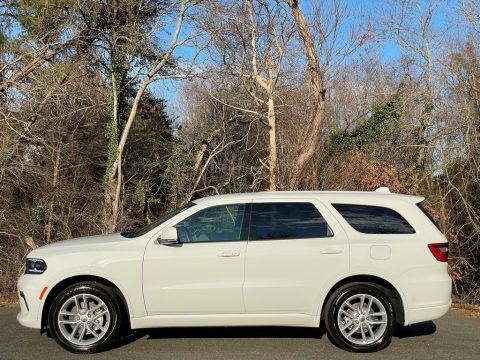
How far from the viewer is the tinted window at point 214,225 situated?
19.0 feet

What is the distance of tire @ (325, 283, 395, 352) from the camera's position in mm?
5676

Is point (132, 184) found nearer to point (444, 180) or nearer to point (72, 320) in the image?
point (444, 180)

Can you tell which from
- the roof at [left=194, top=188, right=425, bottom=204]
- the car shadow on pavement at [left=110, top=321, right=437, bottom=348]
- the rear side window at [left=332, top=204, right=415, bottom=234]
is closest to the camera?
the rear side window at [left=332, top=204, right=415, bottom=234]

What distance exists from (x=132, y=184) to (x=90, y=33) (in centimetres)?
434

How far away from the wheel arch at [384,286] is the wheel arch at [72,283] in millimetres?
2168

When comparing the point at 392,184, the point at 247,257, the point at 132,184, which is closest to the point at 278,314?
the point at 247,257

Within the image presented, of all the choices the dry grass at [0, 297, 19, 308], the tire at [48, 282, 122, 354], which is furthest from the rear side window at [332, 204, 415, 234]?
the dry grass at [0, 297, 19, 308]

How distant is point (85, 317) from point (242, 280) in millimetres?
1729

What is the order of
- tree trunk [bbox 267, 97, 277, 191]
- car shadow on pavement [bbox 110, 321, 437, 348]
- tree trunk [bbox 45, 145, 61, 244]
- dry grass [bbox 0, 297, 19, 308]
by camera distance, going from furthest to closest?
tree trunk [bbox 267, 97, 277, 191], tree trunk [bbox 45, 145, 61, 244], dry grass [bbox 0, 297, 19, 308], car shadow on pavement [bbox 110, 321, 437, 348]

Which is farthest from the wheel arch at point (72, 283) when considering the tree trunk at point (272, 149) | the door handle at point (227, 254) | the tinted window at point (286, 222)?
the tree trunk at point (272, 149)

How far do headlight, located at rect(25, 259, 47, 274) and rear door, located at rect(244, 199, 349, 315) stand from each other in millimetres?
2195

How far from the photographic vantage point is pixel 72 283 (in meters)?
5.70

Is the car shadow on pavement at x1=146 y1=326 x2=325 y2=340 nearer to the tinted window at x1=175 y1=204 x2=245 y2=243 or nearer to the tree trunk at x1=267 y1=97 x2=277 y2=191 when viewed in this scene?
the tinted window at x1=175 y1=204 x2=245 y2=243

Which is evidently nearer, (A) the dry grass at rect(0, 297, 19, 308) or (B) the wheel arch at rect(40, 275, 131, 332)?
(B) the wheel arch at rect(40, 275, 131, 332)
